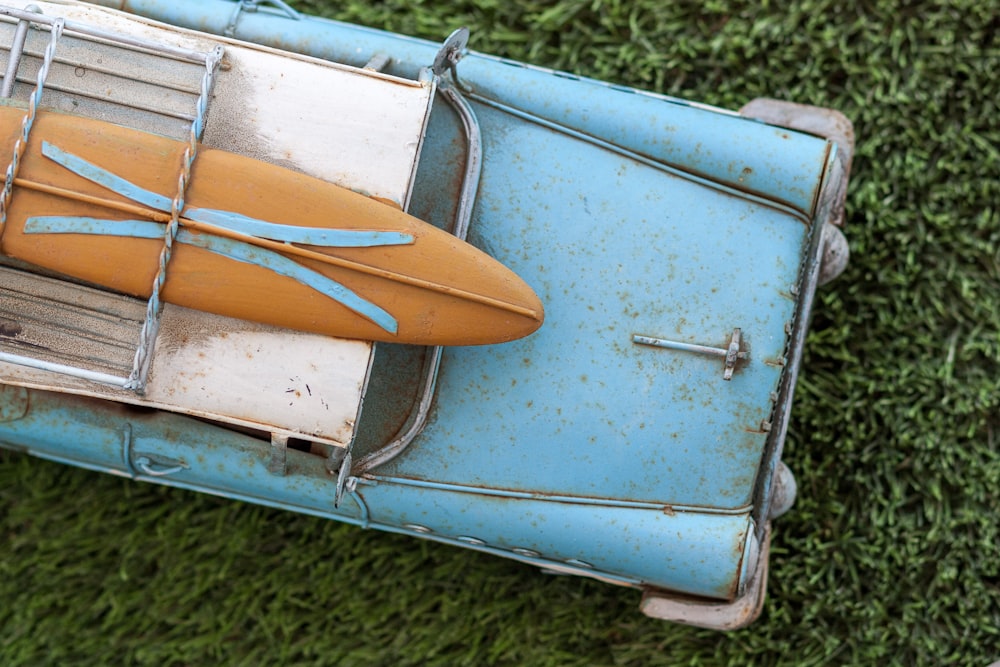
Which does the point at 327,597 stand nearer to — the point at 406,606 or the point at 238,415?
the point at 406,606

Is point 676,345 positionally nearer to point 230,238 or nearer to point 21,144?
point 230,238

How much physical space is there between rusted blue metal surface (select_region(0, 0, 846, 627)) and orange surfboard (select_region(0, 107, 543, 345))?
11.9 inches

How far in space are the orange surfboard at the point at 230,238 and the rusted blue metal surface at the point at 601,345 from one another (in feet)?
0.99

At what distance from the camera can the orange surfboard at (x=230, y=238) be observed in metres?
1.79

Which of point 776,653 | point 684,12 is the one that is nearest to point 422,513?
point 776,653

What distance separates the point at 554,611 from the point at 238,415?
1.33m

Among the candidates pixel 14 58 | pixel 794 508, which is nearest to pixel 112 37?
pixel 14 58

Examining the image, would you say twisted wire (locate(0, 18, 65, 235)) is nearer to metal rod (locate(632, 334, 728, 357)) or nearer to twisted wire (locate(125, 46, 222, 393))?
twisted wire (locate(125, 46, 222, 393))

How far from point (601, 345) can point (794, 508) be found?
1026 millimetres

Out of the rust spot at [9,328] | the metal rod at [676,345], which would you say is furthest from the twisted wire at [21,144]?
the metal rod at [676,345]

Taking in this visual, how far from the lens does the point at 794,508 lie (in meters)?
2.81

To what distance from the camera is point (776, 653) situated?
9.17 ft

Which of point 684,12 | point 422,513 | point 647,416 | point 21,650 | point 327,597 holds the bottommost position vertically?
point 21,650

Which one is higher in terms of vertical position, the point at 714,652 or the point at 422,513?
the point at 422,513
